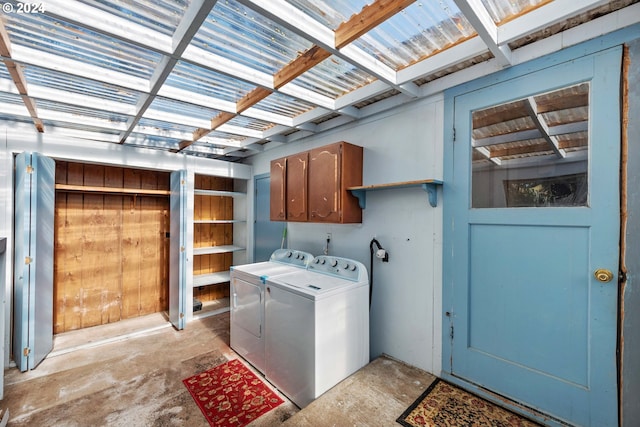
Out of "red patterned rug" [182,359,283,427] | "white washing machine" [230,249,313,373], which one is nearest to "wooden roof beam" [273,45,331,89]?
"white washing machine" [230,249,313,373]

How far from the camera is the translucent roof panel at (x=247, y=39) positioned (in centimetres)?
137

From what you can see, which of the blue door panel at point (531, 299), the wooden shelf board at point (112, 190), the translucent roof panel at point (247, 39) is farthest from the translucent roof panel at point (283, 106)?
the wooden shelf board at point (112, 190)

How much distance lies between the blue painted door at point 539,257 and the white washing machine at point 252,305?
152 cm

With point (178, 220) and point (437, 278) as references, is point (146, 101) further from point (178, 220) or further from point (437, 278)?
point (437, 278)

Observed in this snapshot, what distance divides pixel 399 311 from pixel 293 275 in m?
0.99

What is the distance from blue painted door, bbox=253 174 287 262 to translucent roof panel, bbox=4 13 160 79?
2.26 m

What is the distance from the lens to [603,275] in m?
1.42

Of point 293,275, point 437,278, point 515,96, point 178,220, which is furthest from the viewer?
point 178,220

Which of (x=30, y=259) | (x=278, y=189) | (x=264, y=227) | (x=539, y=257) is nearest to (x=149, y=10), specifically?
(x=278, y=189)

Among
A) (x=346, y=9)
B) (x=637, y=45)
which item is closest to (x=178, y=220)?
(x=346, y=9)

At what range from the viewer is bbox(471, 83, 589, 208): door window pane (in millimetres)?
1526

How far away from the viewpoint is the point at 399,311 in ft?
7.59

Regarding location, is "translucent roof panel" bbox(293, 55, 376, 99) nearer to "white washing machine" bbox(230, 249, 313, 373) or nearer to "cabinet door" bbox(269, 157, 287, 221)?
"cabinet door" bbox(269, 157, 287, 221)

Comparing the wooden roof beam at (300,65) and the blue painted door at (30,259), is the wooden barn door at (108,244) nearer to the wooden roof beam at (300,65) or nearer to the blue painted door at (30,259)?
the blue painted door at (30,259)
